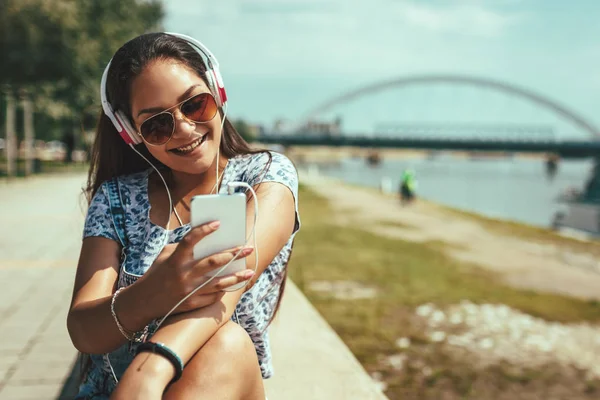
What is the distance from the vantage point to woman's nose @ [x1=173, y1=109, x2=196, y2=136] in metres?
1.60

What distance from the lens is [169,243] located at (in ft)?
5.44

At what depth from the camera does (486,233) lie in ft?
47.6

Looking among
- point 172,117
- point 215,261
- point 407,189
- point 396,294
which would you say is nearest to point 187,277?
point 215,261

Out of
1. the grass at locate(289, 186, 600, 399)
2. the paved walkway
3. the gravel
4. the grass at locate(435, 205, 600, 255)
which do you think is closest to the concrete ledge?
the paved walkway

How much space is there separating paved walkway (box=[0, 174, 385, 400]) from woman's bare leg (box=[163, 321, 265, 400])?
100 centimetres

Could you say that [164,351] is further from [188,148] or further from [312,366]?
[312,366]

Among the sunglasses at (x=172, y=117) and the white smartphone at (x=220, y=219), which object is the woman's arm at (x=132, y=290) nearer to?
the white smartphone at (x=220, y=219)

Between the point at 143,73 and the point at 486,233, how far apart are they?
13.8 metres

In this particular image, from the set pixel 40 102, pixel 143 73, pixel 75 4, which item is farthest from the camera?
pixel 40 102

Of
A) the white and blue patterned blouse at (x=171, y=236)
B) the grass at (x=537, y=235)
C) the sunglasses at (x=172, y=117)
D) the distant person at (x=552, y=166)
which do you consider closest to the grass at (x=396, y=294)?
the white and blue patterned blouse at (x=171, y=236)

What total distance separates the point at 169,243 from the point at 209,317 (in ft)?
1.16

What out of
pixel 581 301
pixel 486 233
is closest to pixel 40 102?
pixel 486 233

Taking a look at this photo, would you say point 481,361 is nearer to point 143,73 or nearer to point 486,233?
point 143,73

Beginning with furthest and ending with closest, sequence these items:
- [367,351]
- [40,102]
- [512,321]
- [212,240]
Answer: [40,102] < [512,321] < [367,351] < [212,240]
